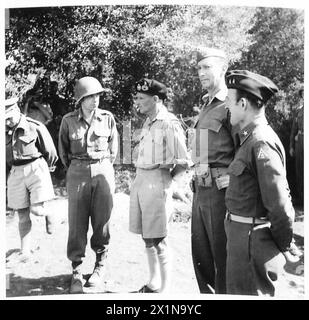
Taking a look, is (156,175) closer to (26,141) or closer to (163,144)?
(163,144)

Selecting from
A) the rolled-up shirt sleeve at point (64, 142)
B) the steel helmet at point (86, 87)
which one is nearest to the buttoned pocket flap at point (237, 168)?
the steel helmet at point (86, 87)

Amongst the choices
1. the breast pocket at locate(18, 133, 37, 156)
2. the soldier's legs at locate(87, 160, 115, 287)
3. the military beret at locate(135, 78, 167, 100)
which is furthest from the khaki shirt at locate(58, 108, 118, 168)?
the military beret at locate(135, 78, 167, 100)

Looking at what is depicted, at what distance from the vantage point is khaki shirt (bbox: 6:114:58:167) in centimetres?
369

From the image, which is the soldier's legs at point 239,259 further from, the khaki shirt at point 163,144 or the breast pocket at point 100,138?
the breast pocket at point 100,138

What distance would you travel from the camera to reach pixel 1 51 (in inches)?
143

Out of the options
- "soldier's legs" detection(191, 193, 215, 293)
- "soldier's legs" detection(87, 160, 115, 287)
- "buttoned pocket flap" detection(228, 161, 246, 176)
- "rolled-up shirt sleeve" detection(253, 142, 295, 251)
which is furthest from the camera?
"soldier's legs" detection(87, 160, 115, 287)

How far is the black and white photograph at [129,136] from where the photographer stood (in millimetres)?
3520

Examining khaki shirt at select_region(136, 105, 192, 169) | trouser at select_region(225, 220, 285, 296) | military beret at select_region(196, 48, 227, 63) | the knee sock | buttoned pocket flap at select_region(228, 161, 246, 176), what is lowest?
the knee sock

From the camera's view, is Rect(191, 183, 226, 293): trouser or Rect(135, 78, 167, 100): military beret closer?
Rect(191, 183, 226, 293): trouser

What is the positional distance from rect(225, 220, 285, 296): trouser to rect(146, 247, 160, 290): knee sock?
2.48 ft

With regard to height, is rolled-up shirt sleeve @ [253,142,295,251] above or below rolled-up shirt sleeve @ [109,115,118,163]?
below

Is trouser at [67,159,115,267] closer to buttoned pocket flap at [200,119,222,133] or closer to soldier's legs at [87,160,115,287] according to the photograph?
soldier's legs at [87,160,115,287]

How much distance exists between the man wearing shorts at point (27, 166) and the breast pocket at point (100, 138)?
1.17 feet
